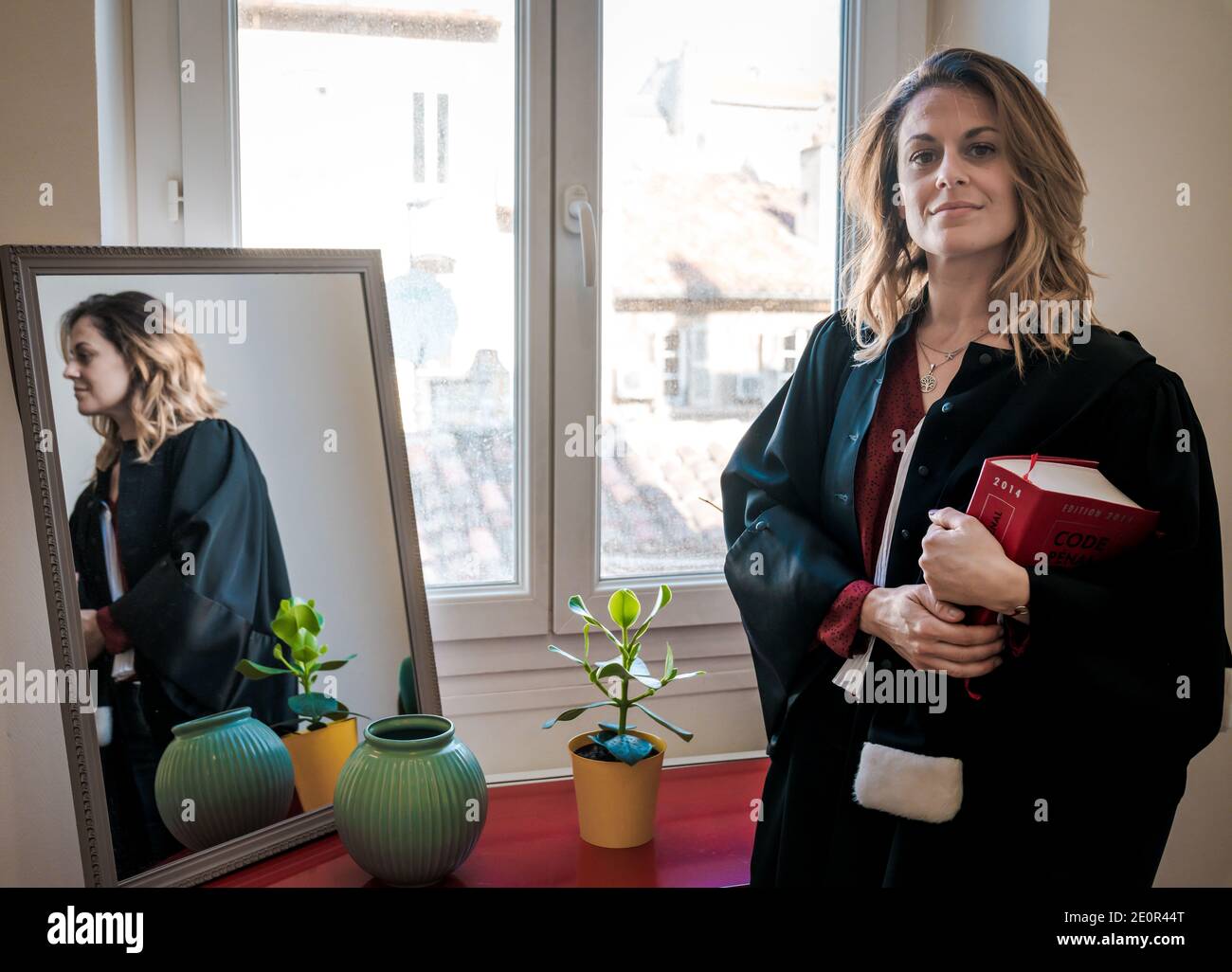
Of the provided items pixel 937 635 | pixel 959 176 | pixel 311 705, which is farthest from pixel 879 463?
pixel 311 705

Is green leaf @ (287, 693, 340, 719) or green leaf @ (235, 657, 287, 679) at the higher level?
green leaf @ (235, 657, 287, 679)

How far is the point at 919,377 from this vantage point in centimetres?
139

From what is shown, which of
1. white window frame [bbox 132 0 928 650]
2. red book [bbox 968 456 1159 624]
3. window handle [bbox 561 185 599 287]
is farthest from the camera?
window handle [bbox 561 185 599 287]

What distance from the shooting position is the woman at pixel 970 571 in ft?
4.01

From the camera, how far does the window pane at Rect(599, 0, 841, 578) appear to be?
1872 mm

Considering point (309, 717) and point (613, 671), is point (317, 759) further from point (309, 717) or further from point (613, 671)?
point (613, 671)

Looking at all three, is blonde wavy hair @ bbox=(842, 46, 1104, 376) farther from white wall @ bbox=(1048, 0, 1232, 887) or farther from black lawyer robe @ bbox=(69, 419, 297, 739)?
black lawyer robe @ bbox=(69, 419, 297, 739)

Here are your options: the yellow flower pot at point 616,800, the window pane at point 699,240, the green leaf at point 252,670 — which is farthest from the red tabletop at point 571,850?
the window pane at point 699,240

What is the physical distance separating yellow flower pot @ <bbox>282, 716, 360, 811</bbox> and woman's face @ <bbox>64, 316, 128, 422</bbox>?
0.50m

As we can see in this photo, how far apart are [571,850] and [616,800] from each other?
0.10 meters

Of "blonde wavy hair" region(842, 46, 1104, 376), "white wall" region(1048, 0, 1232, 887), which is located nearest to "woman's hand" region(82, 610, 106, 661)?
"blonde wavy hair" region(842, 46, 1104, 376)

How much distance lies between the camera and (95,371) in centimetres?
138

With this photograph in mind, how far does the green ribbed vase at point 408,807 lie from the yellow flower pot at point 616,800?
0.18 metres

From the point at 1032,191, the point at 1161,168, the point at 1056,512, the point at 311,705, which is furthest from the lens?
the point at 1161,168
